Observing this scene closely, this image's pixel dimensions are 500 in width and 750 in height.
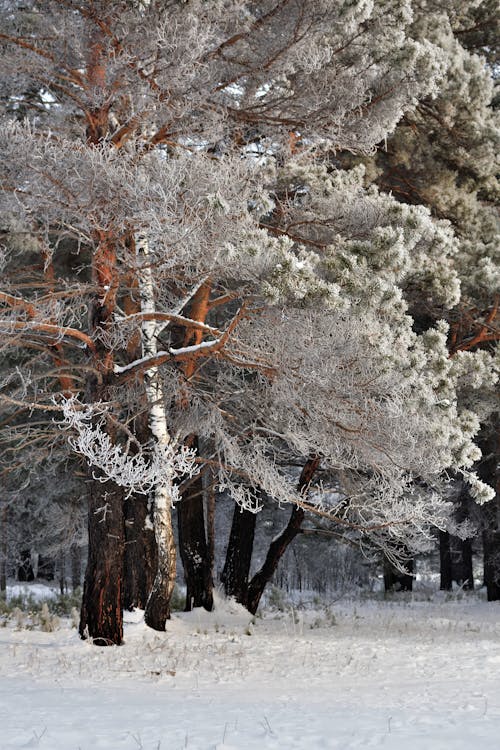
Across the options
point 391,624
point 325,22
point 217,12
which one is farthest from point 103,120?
point 391,624

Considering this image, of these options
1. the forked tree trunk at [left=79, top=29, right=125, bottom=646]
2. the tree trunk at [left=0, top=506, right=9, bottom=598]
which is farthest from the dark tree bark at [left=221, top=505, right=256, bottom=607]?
the tree trunk at [left=0, top=506, right=9, bottom=598]

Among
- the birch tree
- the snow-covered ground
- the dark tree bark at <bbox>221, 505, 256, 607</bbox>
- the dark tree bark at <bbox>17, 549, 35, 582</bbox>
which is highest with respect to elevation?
the birch tree

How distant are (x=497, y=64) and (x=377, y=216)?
Result: 8.41 meters

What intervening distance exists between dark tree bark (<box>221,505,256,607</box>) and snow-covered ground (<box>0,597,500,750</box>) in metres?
1.64

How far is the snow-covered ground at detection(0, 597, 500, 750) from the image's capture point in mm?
4902

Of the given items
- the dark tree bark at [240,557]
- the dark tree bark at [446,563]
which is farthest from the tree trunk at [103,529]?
the dark tree bark at [446,563]

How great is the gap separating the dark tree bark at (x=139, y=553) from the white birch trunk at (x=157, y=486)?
87 centimetres

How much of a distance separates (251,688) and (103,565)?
260cm

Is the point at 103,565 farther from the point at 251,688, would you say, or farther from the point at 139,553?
the point at 139,553

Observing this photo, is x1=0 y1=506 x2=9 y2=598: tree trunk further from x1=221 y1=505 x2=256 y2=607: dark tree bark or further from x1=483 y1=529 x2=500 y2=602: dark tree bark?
x1=483 y1=529 x2=500 y2=602: dark tree bark

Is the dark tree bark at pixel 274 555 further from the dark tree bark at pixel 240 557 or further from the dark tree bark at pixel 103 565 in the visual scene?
the dark tree bark at pixel 103 565

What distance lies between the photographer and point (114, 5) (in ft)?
28.2

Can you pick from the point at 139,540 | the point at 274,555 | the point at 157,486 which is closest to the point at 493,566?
the point at 274,555

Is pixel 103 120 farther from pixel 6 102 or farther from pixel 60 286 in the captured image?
pixel 60 286
